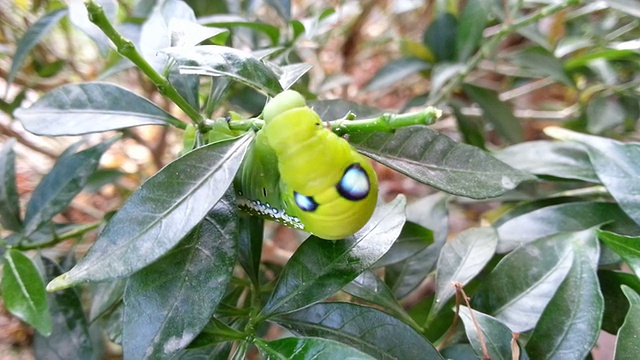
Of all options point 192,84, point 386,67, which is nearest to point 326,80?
point 386,67

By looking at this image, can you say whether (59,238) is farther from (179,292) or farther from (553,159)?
(553,159)

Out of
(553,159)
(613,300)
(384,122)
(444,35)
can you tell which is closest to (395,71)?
(444,35)

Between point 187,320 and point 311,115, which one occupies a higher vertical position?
point 311,115

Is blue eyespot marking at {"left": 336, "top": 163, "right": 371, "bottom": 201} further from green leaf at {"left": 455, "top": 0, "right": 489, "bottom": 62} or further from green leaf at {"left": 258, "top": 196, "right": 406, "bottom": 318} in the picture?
green leaf at {"left": 455, "top": 0, "right": 489, "bottom": 62}

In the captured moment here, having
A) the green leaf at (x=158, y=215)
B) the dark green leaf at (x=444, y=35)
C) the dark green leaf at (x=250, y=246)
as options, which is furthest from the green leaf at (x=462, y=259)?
the dark green leaf at (x=444, y=35)

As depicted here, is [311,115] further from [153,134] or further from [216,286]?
[153,134]

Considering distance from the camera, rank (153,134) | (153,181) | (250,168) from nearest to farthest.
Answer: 1. (153,181)
2. (250,168)
3. (153,134)
